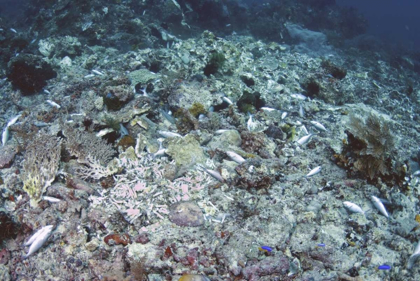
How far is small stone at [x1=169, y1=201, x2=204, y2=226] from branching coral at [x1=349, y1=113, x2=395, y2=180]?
11.9 feet

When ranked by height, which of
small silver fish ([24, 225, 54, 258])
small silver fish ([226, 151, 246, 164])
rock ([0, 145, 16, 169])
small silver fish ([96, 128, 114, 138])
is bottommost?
rock ([0, 145, 16, 169])

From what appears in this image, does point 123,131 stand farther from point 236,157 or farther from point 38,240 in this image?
point 38,240

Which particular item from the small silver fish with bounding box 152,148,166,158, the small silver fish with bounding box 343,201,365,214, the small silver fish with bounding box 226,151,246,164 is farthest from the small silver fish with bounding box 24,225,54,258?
the small silver fish with bounding box 343,201,365,214

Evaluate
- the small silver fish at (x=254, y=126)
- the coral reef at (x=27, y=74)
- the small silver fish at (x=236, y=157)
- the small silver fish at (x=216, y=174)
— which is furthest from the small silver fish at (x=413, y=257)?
the coral reef at (x=27, y=74)

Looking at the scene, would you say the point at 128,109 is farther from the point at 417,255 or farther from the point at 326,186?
the point at 417,255

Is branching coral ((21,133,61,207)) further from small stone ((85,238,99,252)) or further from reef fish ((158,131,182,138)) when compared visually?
reef fish ((158,131,182,138))

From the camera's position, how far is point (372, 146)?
5.22m

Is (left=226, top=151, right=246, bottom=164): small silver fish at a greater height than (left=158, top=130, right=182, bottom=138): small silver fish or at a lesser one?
greater

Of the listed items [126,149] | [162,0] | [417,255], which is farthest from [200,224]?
[162,0]

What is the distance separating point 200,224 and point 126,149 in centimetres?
247

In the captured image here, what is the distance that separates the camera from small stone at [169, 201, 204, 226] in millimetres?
3951

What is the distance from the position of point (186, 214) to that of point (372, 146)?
4.10 m

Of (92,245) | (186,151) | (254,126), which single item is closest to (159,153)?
(186,151)

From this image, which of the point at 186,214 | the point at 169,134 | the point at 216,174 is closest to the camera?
the point at 186,214
